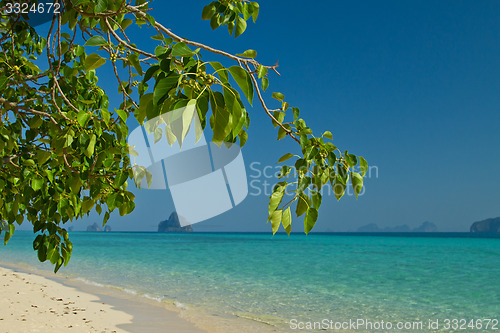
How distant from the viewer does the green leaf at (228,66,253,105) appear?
832mm

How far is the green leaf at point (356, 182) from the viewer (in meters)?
1.46

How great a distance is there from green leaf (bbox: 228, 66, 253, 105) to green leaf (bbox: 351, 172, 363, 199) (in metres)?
0.76

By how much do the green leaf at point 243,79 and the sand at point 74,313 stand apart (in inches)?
260

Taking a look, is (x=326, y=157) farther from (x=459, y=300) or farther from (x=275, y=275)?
(x=275, y=275)

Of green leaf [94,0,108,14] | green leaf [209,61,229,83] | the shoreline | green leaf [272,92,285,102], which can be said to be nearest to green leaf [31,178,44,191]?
green leaf [94,0,108,14]

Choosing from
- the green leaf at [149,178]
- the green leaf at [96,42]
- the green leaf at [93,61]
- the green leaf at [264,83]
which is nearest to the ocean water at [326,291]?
the green leaf at [149,178]

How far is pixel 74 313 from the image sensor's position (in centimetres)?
764

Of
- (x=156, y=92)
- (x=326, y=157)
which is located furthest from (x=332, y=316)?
(x=156, y=92)

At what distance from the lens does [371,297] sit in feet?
41.2

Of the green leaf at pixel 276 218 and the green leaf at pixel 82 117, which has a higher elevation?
the green leaf at pixel 82 117

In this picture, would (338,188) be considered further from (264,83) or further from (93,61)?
(93,61)

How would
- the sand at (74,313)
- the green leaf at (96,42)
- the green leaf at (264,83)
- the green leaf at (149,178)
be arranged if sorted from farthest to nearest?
the sand at (74,313) → the green leaf at (149,178) → the green leaf at (264,83) → the green leaf at (96,42)

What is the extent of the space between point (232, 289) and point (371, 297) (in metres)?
4.28

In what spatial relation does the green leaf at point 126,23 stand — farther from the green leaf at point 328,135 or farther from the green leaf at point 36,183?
the green leaf at point 328,135
